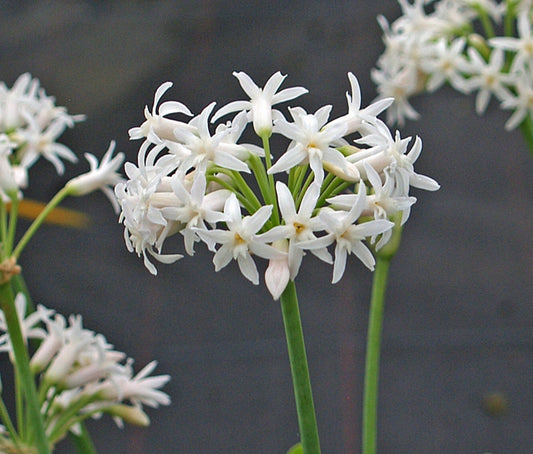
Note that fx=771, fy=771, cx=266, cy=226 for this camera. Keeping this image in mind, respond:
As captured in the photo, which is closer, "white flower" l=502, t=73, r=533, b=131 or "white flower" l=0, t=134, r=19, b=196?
"white flower" l=0, t=134, r=19, b=196

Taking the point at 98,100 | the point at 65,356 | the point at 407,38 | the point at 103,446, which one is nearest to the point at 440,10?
the point at 407,38

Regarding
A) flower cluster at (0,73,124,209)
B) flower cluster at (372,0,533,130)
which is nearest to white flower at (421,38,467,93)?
flower cluster at (372,0,533,130)

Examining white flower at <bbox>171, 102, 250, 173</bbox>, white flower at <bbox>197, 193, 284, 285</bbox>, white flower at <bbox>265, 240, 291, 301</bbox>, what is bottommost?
white flower at <bbox>265, 240, 291, 301</bbox>

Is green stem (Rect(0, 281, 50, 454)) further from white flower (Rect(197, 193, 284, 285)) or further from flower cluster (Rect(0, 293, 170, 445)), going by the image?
white flower (Rect(197, 193, 284, 285))

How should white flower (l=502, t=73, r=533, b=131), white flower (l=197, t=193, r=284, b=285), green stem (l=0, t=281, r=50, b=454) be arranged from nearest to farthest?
white flower (l=197, t=193, r=284, b=285) < green stem (l=0, t=281, r=50, b=454) < white flower (l=502, t=73, r=533, b=131)

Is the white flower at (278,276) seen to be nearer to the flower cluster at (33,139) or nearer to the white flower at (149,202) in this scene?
the white flower at (149,202)

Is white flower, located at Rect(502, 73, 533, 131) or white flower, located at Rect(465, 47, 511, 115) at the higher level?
white flower, located at Rect(465, 47, 511, 115)

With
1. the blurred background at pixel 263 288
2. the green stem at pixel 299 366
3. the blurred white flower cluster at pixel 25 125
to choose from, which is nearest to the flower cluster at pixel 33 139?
the blurred white flower cluster at pixel 25 125

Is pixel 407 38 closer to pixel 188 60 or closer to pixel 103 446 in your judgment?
pixel 188 60
